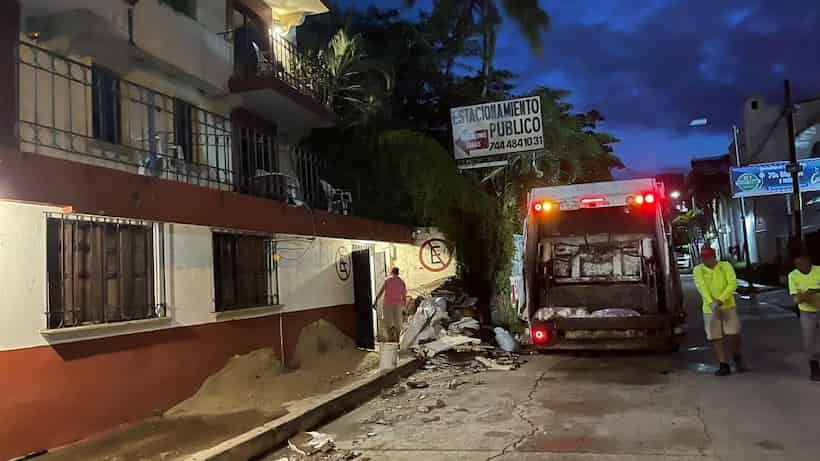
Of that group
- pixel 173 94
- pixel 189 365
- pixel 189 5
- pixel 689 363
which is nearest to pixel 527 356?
pixel 689 363

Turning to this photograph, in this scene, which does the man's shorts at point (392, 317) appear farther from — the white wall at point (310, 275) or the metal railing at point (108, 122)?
the metal railing at point (108, 122)

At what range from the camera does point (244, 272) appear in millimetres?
9844

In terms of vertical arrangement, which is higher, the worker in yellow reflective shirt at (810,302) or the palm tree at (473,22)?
the palm tree at (473,22)

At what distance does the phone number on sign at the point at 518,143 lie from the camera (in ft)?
45.0

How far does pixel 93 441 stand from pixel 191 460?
166 cm

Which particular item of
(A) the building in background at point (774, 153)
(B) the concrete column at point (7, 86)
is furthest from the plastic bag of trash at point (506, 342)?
(A) the building in background at point (774, 153)

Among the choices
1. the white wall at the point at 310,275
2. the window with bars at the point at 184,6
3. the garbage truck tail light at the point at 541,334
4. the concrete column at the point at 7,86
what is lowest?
the garbage truck tail light at the point at 541,334

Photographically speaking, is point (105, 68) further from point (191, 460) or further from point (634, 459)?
point (634, 459)

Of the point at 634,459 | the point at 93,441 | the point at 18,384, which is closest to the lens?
the point at 634,459

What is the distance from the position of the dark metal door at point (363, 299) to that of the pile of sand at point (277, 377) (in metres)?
1.25

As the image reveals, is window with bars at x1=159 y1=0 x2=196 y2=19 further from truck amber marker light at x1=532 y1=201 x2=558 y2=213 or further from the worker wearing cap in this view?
the worker wearing cap

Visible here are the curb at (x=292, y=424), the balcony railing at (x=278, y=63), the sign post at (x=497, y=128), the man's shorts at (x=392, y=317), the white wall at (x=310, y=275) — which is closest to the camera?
the curb at (x=292, y=424)

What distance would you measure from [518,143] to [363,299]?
450 centimetres

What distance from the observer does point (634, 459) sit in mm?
5695
